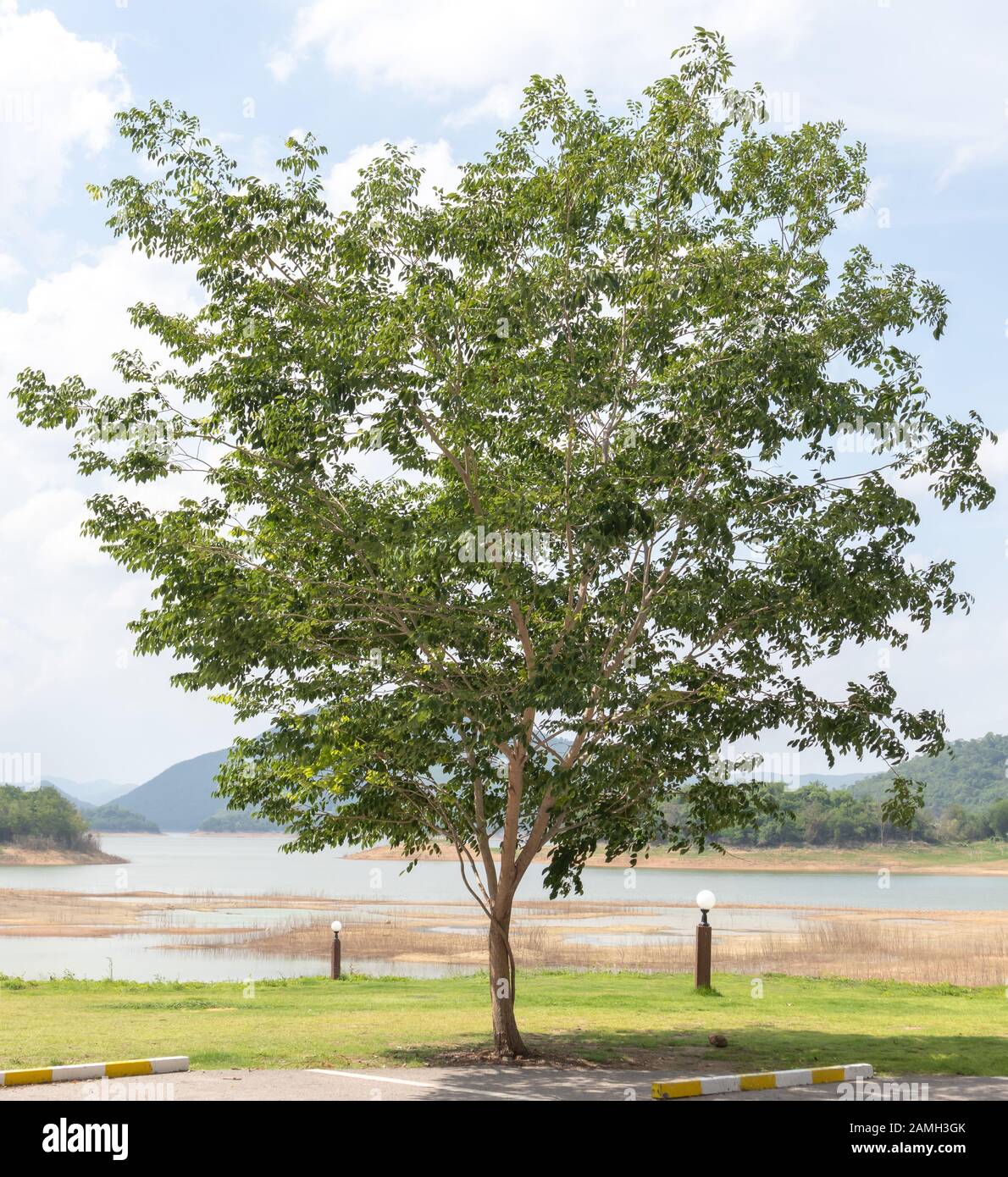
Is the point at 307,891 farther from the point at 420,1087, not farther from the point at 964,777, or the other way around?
the point at 964,777

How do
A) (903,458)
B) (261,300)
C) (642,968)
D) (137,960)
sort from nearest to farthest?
(261,300) → (903,458) → (642,968) → (137,960)

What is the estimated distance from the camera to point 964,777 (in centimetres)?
14750

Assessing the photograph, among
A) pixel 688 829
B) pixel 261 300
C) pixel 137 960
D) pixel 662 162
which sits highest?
pixel 662 162

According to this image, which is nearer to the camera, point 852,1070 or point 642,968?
point 852,1070

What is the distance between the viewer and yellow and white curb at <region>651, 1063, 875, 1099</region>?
437 inches

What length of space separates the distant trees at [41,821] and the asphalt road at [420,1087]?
9588cm

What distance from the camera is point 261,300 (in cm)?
1327

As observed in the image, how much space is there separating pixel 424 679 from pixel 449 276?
4.39 m

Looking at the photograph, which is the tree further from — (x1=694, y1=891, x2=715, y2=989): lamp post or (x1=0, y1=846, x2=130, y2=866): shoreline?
(x1=0, y1=846, x2=130, y2=866): shoreline

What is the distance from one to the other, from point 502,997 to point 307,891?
174 ft

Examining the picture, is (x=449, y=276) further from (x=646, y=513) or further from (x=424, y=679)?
(x=424, y=679)

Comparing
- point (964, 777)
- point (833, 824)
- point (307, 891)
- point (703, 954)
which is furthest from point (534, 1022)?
point (964, 777)
